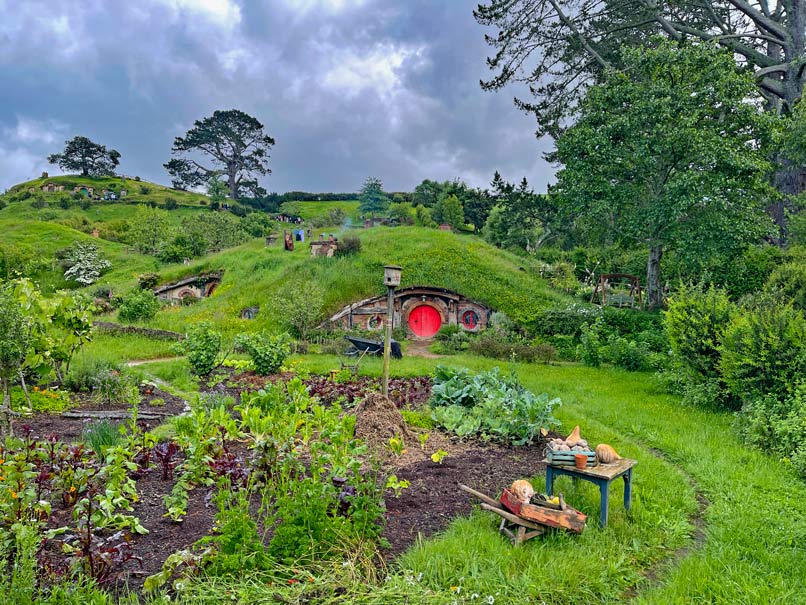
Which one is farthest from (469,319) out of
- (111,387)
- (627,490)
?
(627,490)

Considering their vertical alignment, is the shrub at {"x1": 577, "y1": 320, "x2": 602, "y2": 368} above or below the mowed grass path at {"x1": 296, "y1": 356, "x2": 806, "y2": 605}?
above

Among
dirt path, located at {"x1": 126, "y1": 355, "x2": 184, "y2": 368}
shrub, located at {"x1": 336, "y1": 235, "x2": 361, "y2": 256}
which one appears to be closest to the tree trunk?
shrub, located at {"x1": 336, "y1": 235, "x2": 361, "y2": 256}

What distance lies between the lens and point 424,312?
21.2 m

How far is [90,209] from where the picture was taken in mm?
54844

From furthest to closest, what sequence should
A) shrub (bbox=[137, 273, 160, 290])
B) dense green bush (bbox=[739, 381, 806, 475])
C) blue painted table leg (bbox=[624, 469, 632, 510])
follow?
shrub (bbox=[137, 273, 160, 290]) < dense green bush (bbox=[739, 381, 806, 475]) < blue painted table leg (bbox=[624, 469, 632, 510])

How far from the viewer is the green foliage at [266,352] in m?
11.2

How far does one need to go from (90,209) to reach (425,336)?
50861 mm

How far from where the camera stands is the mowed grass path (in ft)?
12.5

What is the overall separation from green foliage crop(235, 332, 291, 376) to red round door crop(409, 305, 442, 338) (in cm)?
1011

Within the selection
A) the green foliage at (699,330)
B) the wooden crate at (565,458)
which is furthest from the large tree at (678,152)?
the wooden crate at (565,458)

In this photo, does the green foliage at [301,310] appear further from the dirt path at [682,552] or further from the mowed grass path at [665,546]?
the dirt path at [682,552]

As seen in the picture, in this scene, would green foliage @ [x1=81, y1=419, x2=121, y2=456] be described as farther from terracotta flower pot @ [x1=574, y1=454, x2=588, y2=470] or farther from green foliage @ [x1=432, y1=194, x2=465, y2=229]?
green foliage @ [x1=432, y1=194, x2=465, y2=229]

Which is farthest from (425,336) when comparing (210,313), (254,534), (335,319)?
(254,534)

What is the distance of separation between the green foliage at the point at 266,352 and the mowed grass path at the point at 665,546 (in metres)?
7.05
